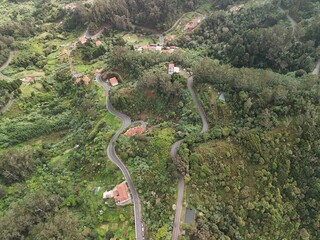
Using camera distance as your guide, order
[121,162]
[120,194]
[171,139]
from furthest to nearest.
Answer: [171,139] < [121,162] < [120,194]

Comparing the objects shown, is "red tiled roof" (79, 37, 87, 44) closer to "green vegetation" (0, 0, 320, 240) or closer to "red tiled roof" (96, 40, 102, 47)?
"green vegetation" (0, 0, 320, 240)

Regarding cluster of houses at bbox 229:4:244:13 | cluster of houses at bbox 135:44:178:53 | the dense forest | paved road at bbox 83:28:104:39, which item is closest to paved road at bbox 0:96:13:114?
paved road at bbox 83:28:104:39

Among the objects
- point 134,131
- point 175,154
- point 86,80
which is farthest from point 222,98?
point 86,80

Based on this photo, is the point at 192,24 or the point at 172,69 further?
the point at 192,24

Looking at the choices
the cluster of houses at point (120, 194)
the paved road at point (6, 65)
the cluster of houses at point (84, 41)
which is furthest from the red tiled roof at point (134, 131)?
the paved road at point (6, 65)

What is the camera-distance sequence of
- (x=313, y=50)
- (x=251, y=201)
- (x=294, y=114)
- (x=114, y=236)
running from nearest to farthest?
(x=114, y=236) < (x=251, y=201) < (x=294, y=114) < (x=313, y=50)

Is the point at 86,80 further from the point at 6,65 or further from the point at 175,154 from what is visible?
the point at 175,154

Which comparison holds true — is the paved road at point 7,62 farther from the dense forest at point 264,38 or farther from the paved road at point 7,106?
the dense forest at point 264,38

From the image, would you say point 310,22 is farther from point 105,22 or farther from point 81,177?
point 81,177

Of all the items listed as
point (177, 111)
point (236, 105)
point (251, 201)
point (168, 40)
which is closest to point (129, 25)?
point (168, 40)
